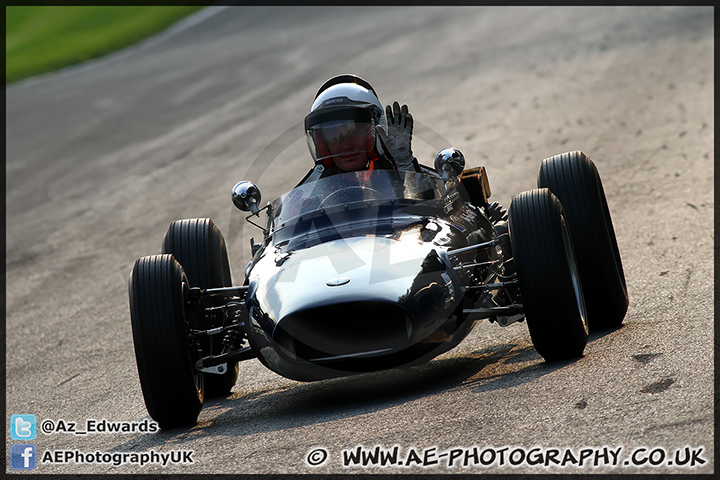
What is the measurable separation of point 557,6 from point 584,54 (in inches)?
304

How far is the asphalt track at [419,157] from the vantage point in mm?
4809

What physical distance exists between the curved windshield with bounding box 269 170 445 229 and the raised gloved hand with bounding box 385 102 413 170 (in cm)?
55

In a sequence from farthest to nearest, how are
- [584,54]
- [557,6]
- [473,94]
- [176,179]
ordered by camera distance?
[557,6] < [584,54] < [473,94] < [176,179]

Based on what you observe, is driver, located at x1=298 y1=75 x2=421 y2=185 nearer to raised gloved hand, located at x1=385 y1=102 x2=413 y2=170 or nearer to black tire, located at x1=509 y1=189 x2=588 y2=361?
raised gloved hand, located at x1=385 y1=102 x2=413 y2=170

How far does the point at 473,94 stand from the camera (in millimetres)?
19578

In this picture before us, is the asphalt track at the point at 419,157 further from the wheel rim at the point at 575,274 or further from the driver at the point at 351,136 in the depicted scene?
Answer: the driver at the point at 351,136

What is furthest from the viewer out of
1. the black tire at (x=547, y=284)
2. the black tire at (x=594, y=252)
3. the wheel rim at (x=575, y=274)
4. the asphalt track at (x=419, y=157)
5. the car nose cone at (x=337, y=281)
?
the black tire at (x=594, y=252)

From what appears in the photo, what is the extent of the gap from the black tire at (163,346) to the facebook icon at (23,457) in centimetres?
74

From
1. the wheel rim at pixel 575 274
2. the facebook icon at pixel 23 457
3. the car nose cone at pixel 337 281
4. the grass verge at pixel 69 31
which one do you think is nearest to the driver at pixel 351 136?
the wheel rim at pixel 575 274

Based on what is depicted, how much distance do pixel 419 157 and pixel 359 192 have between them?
928cm

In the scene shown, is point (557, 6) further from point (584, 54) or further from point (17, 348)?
point (17, 348)

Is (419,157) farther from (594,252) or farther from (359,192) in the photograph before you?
(594,252)

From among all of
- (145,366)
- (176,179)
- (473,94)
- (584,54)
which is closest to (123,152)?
(176,179)

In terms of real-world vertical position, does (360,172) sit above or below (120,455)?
above
